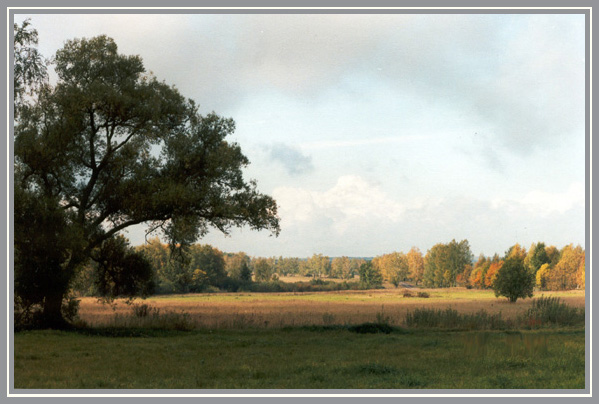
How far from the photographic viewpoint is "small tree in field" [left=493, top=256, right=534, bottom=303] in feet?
142

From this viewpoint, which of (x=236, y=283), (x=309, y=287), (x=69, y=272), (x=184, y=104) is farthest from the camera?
(x=309, y=287)

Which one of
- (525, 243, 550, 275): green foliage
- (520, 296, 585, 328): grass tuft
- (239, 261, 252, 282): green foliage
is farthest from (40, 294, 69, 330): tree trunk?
(525, 243, 550, 275): green foliage

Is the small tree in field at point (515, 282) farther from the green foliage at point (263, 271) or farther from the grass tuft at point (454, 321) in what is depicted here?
the green foliage at point (263, 271)

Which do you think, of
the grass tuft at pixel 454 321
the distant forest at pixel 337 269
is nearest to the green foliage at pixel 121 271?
the distant forest at pixel 337 269

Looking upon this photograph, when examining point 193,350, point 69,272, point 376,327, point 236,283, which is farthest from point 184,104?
point 236,283

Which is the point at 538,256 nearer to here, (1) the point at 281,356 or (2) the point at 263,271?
(2) the point at 263,271

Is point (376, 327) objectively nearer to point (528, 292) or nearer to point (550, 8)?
point (550, 8)

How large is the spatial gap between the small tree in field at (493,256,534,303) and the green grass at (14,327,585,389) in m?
19.6

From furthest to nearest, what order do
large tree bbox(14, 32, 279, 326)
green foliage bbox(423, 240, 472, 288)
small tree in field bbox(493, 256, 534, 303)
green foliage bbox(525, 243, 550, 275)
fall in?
green foliage bbox(423, 240, 472, 288) < green foliage bbox(525, 243, 550, 275) < small tree in field bbox(493, 256, 534, 303) < large tree bbox(14, 32, 279, 326)

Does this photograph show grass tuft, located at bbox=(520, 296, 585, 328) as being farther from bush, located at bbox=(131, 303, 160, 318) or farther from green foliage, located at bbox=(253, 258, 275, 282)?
green foliage, located at bbox=(253, 258, 275, 282)

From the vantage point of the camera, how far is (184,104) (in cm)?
2603

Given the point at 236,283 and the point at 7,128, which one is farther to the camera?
the point at 236,283

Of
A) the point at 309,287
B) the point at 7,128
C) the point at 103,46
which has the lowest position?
the point at 309,287
